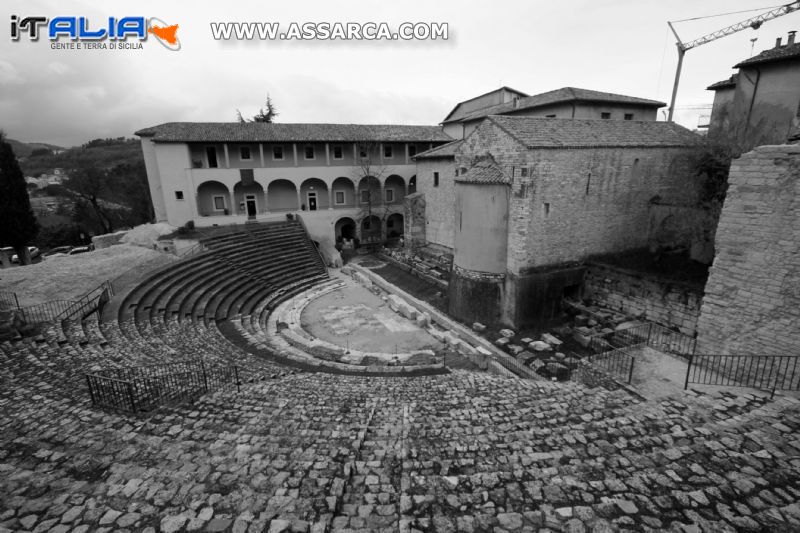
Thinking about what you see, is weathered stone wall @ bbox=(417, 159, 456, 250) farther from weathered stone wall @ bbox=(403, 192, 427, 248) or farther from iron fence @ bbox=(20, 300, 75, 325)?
iron fence @ bbox=(20, 300, 75, 325)

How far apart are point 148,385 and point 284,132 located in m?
24.7

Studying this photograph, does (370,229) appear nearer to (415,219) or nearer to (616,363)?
(415,219)

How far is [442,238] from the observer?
25734 mm

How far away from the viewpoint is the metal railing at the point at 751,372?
8.57 metres

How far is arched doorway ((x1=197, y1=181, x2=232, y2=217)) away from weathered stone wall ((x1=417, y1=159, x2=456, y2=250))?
49.9 ft

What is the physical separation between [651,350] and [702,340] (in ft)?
4.20

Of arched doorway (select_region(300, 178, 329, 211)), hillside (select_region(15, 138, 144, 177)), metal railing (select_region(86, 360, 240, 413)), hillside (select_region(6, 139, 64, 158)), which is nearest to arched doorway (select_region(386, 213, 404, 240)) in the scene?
arched doorway (select_region(300, 178, 329, 211))

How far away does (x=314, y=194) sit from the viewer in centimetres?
3178

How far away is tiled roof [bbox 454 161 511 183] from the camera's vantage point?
51.4ft

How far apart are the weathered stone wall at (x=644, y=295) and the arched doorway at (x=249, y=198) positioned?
24246 millimetres

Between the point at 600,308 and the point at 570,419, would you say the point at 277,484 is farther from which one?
the point at 600,308

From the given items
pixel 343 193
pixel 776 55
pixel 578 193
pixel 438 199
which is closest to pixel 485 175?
pixel 578 193

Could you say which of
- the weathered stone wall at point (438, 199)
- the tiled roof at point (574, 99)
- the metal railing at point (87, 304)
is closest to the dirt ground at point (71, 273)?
the metal railing at point (87, 304)

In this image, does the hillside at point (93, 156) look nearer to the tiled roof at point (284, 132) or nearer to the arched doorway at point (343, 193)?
the tiled roof at point (284, 132)
